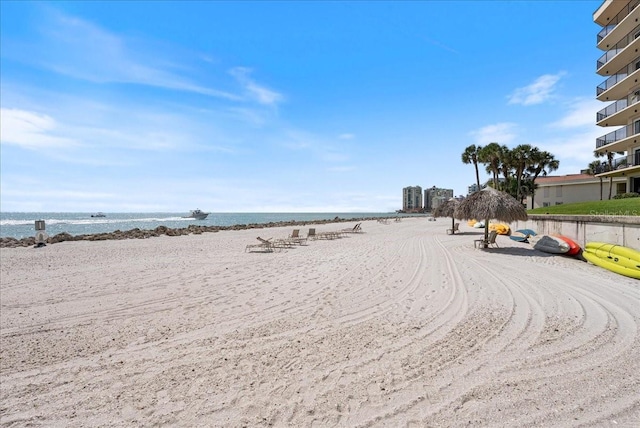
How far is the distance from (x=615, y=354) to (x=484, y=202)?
35.9 ft

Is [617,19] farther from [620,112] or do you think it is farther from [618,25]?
[620,112]

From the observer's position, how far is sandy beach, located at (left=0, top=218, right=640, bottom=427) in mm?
3275

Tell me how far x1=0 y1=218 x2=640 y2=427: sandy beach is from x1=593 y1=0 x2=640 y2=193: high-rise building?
22826 millimetres

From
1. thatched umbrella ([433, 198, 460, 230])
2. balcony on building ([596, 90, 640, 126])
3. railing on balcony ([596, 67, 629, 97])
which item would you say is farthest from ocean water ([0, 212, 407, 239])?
railing on balcony ([596, 67, 629, 97])

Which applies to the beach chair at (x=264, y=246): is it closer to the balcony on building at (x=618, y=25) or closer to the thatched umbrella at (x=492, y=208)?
the thatched umbrella at (x=492, y=208)

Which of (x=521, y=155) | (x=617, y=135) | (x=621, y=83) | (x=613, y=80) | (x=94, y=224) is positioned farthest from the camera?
(x=94, y=224)

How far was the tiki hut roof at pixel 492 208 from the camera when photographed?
14.1m

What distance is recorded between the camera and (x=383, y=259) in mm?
12250

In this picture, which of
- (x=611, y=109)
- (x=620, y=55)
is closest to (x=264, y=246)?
(x=620, y=55)

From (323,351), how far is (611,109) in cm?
3429

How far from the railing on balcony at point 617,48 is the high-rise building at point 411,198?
519 ft

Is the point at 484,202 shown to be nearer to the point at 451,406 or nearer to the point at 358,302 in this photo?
the point at 358,302

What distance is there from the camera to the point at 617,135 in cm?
2567

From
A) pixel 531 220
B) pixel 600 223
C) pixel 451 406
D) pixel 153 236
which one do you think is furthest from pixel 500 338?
pixel 153 236
